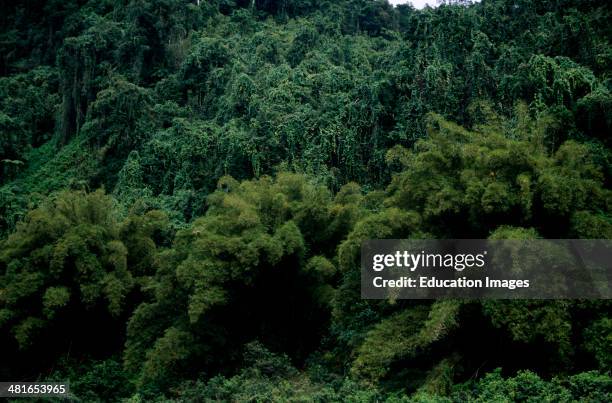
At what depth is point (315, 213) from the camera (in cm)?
1238

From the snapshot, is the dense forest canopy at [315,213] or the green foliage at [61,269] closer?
the dense forest canopy at [315,213]

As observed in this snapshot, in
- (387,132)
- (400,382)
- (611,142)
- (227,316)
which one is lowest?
(400,382)

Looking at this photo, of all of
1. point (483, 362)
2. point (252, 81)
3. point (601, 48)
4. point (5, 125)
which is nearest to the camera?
point (483, 362)

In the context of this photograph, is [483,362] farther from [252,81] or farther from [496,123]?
[252,81]

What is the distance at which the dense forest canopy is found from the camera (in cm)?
965

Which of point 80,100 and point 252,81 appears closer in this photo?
point 252,81

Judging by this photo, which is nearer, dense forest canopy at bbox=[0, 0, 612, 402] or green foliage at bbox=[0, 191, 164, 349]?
dense forest canopy at bbox=[0, 0, 612, 402]

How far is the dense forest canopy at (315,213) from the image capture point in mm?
9648

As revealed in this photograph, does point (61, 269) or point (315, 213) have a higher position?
point (315, 213)

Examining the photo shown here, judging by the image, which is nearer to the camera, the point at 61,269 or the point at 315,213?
the point at 315,213

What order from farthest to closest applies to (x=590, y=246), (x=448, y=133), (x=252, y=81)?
1. (x=252, y=81)
2. (x=448, y=133)
3. (x=590, y=246)

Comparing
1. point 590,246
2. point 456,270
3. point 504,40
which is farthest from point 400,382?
point 504,40

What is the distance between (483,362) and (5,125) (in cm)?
1888

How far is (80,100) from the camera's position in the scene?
24.4 m
